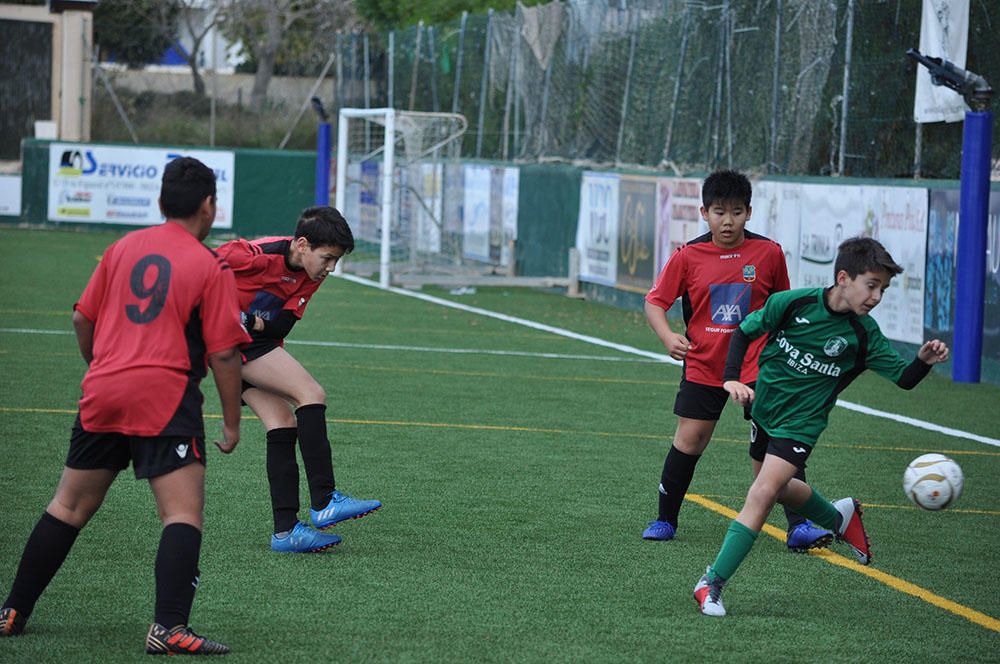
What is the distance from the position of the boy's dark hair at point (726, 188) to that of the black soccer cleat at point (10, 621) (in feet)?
11.3

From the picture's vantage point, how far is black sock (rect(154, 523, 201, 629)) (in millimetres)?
4945

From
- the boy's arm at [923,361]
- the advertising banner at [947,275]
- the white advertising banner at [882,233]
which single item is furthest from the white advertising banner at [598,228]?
the boy's arm at [923,361]

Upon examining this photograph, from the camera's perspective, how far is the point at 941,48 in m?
14.7

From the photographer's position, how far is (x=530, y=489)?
8.34 m

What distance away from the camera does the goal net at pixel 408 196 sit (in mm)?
22938

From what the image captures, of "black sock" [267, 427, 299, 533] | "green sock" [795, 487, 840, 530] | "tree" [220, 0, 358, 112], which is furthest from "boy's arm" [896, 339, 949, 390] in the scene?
"tree" [220, 0, 358, 112]

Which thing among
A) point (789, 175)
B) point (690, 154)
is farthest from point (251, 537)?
point (690, 154)

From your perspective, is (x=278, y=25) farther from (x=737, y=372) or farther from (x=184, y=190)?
(x=184, y=190)

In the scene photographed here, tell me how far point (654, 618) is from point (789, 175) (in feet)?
39.6

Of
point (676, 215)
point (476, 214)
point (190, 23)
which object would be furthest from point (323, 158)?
point (190, 23)

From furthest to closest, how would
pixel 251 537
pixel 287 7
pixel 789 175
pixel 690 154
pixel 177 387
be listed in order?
pixel 287 7 < pixel 690 154 < pixel 789 175 < pixel 251 537 < pixel 177 387

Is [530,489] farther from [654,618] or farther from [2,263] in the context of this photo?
[2,263]

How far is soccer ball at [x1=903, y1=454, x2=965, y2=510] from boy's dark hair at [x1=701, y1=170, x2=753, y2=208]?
1.46 m

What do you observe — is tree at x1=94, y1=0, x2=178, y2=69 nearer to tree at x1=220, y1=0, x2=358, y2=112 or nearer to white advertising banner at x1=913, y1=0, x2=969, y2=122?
tree at x1=220, y1=0, x2=358, y2=112
